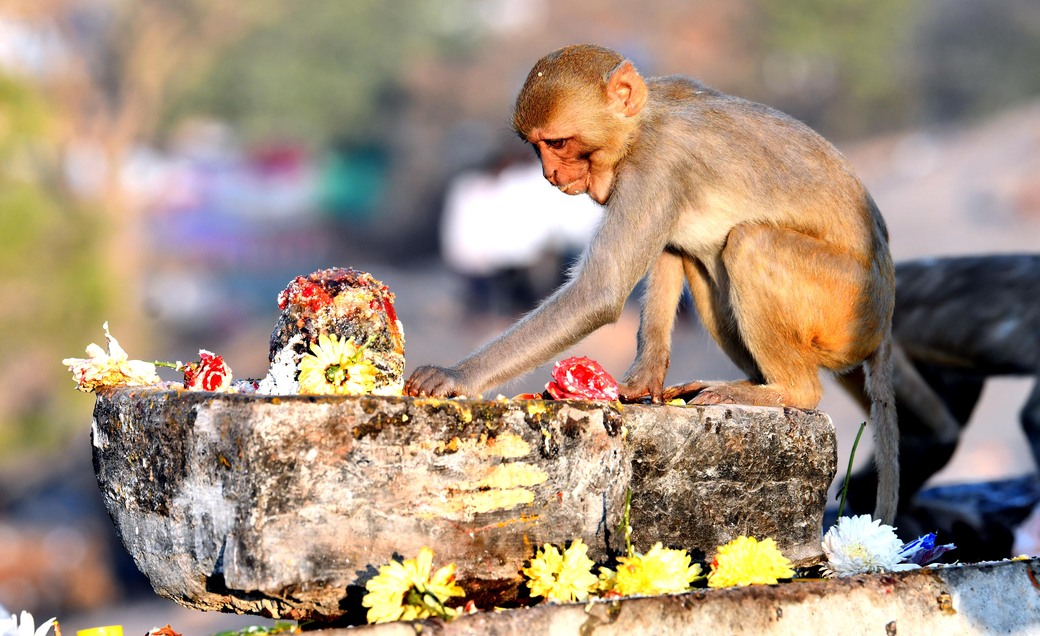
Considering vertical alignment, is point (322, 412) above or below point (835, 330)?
below

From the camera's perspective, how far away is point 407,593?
7.93 ft

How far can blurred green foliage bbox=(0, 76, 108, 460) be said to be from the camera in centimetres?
1560

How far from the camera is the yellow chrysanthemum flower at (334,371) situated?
105 inches

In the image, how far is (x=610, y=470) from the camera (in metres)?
2.77

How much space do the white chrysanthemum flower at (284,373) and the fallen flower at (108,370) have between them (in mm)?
331

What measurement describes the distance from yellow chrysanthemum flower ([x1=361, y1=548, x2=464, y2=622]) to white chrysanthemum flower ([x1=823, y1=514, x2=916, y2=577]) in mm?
1084

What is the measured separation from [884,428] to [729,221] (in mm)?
774

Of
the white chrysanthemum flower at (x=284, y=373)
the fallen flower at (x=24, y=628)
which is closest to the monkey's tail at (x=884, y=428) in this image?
the white chrysanthemum flower at (x=284, y=373)

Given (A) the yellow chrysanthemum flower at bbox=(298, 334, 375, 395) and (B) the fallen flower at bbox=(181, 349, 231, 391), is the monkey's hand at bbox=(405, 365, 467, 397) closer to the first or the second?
(A) the yellow chrysanthemum flower at bbox=(298, 334, 375, 395)

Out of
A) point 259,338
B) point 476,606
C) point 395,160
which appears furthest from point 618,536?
point 395,160

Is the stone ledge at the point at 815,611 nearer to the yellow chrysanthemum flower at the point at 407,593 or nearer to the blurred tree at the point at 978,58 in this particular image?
the yellow chrysanthemum flower at the point at 407,593

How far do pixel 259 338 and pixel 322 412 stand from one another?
2089 centimetres

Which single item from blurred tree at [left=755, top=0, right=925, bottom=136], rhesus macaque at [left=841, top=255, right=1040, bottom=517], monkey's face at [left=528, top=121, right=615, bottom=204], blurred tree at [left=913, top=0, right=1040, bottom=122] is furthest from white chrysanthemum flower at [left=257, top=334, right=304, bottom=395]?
blurred tree at [left=913, top=0, right=1040, bottom=122]

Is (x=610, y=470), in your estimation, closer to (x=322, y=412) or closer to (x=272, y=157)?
(x=322, y=412)
